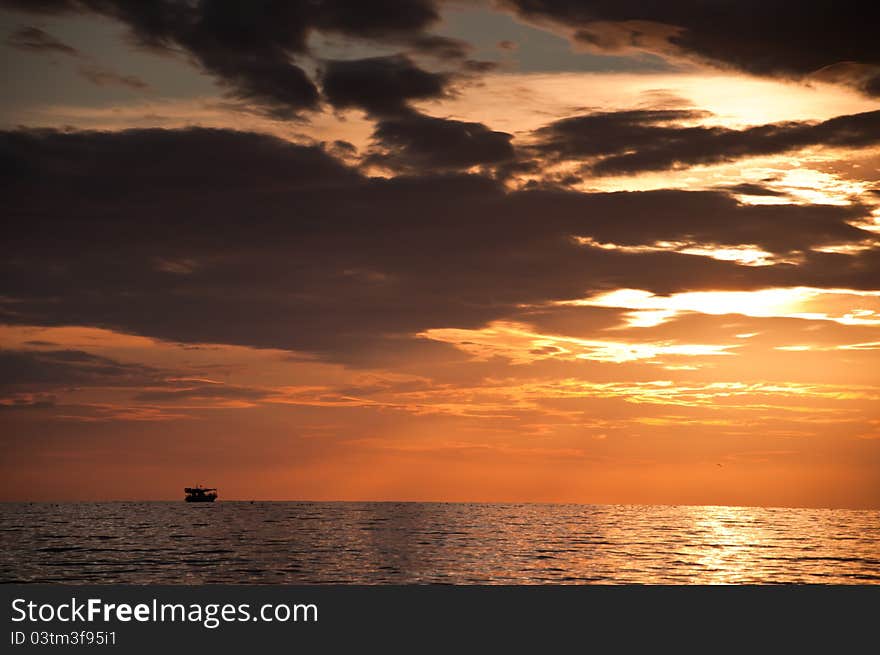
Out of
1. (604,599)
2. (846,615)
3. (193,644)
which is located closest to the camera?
(193,644)

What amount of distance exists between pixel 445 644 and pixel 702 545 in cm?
11438

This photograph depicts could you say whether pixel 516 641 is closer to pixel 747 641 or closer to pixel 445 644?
pixel 445 644

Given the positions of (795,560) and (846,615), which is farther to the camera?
(795,560)

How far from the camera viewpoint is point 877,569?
347ft

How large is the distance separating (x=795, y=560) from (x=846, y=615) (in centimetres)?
8340

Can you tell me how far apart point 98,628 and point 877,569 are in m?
95.7

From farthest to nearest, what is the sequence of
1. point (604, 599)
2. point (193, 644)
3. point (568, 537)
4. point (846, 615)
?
point (568, 537), point (604, 599), point (846, 615), point (193, 644)

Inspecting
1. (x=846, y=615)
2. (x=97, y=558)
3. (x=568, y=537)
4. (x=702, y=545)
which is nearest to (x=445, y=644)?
(x=846, y=615)

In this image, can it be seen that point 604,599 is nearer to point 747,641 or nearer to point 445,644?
point 747,641

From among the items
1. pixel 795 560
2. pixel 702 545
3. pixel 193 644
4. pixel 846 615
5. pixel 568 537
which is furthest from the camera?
pixel 568 537

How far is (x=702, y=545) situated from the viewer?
137875 mm

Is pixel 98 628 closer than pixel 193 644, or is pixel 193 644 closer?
pixel 193 644

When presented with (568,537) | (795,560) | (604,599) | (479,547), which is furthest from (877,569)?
(604,599)

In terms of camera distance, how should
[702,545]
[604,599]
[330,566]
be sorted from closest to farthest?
[604,599] → [330,566] → [702,545]
